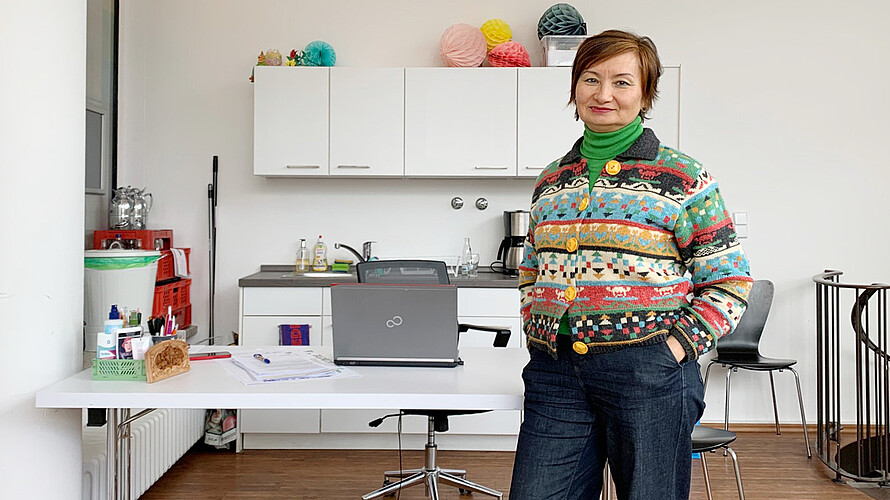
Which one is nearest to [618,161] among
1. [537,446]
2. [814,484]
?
[537,446]

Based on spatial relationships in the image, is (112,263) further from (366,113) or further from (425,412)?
(366,113)

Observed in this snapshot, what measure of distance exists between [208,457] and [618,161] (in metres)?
2.98

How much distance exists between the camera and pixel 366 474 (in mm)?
3672

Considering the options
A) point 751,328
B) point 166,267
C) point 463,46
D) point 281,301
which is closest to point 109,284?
point 281,301

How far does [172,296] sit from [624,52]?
3228 millimetres

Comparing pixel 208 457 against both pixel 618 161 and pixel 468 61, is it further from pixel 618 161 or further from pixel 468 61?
pixel 618 161

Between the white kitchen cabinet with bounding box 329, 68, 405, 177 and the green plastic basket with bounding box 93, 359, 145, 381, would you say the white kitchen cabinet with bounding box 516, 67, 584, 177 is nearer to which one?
the white kitchen cabinet with bounding box 329, 68, 405, 177

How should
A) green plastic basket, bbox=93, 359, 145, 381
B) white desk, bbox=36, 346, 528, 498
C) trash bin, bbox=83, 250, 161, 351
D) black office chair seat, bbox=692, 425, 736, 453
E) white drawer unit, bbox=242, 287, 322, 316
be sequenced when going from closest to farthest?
white desk, bbox=36, 346, 528, 498, green plastic basket, bbox=93, 359, 145, 381, black office chair seat, bbox=692, 425, 736, 453, trash bin, bbox=83, 250, 161, 351, white drawer unit, bbox=242, 287, 322, 316

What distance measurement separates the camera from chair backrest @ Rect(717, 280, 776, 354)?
4.25m

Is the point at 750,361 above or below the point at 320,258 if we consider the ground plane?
below

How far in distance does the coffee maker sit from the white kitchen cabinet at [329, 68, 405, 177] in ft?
2.29

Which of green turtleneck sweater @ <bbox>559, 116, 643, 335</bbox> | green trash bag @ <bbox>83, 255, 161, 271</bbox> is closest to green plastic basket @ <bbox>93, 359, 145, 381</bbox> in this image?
green trash bag @ <bbox>83, 255, 161, 271</bbox>

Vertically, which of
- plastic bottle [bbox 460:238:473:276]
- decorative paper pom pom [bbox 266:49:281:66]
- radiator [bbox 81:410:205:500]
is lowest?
radiator [bbox 81:410:205:500]

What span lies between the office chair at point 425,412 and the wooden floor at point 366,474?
15 centimetres
